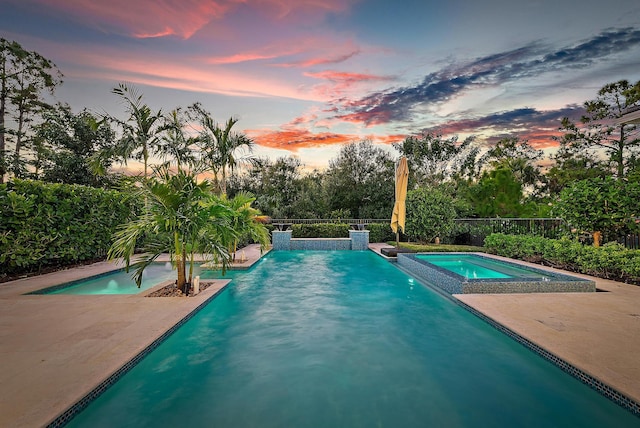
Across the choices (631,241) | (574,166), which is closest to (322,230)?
(631,241)

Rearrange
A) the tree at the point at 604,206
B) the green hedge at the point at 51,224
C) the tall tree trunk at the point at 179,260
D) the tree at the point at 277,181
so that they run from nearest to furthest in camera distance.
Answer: the tall tree trunk at the point at 179,260 → the green hedge at the point at 51,224 → the tree at the point at 604,206 → the tree at the point at 277,181

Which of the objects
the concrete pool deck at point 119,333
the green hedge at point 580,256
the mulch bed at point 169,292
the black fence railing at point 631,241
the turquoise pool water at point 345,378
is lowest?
the turquoise pool water at point 345,378

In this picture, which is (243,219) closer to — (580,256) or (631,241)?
(580,256)

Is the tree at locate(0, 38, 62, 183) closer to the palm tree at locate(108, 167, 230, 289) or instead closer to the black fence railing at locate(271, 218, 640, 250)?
the black fence railing at locate(271, 218, 640, 250)

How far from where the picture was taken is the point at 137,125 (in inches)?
523

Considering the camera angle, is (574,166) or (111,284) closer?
(111,284)

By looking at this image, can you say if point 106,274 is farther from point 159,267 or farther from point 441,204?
point 441,204

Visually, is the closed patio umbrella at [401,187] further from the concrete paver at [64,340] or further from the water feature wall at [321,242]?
the concrete paver at [64,340]

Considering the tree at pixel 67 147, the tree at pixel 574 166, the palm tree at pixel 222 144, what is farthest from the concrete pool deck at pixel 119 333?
the tree at pixel 574 166

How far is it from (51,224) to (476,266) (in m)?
11.6

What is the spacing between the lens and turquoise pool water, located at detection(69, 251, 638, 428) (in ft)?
8.29

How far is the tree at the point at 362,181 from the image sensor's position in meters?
20.1

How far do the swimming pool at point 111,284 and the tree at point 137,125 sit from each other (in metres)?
5.93

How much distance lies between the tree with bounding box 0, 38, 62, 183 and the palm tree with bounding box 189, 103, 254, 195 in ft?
30.5
